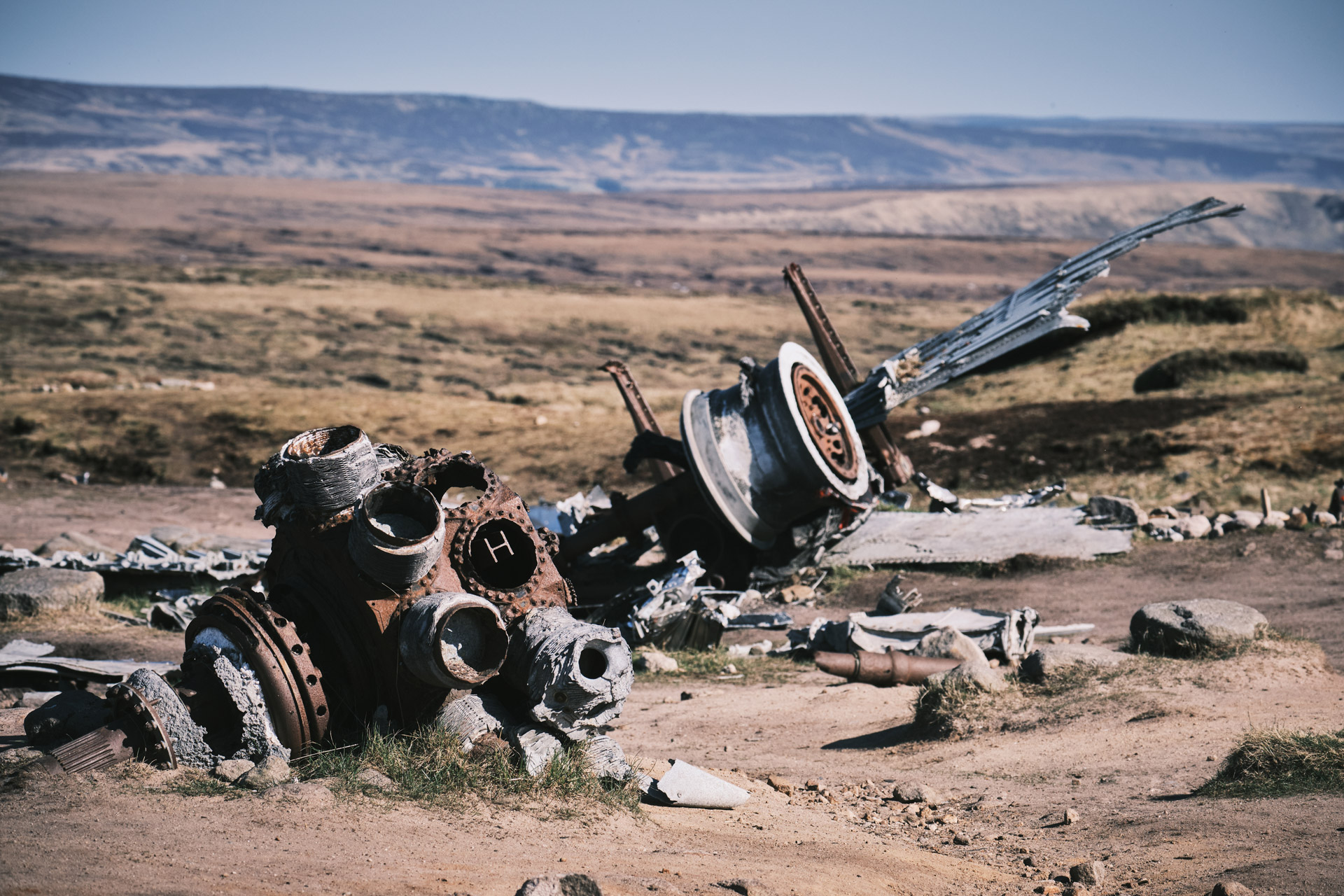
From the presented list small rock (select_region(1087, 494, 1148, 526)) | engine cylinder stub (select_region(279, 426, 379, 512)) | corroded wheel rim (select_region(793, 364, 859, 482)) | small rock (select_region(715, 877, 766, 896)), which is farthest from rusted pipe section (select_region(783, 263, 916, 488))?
small rock (select_region(715, 877, 766, 896))

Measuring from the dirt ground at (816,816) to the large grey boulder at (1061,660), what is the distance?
280 millimetres

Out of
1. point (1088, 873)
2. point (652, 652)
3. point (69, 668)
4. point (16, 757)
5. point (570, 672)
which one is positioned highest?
point (570, 672)

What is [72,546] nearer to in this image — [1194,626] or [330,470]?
[330,470]

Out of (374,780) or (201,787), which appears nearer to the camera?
(201,787)

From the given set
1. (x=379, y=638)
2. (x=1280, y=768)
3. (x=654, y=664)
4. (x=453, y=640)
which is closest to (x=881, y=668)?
(x=654, y=664)

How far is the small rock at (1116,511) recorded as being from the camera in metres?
14.0

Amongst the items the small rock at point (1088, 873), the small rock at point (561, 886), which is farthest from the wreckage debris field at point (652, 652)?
the small rock at point (561, 886)

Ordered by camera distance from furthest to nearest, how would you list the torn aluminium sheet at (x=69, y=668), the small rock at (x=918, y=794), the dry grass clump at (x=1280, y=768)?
the torn aluminium sheet at (x=69, y=668), the small rock at (x=918, y=794), the dry grass clump at (x=1280, y=768)

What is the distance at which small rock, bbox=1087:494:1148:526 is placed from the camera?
1401 cm

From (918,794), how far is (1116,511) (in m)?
8.81

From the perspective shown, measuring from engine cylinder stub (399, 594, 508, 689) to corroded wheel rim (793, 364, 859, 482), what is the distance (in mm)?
5711

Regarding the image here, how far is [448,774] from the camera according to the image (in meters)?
5.62

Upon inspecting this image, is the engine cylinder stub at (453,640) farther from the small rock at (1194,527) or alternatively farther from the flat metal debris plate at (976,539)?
the small rock at (1194,527)

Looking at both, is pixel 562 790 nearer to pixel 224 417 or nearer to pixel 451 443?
pixel 451 443
